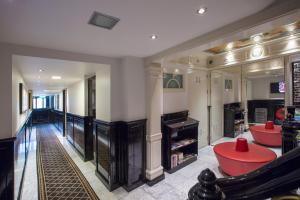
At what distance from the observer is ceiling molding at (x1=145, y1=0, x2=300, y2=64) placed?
3.98 ft

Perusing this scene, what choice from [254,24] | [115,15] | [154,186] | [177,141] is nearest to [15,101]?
[115,15]

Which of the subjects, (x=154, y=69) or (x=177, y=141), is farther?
(x=177, y=141)

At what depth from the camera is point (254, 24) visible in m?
1.41

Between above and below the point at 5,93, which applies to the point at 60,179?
below

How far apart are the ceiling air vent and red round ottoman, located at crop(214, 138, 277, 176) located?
2901 mm

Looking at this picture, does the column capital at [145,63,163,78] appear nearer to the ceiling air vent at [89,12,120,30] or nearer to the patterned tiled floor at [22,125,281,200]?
the ceiling air vent at [89,12,120,30]

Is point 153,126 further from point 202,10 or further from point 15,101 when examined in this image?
point 15,101

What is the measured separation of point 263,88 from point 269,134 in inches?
52.5

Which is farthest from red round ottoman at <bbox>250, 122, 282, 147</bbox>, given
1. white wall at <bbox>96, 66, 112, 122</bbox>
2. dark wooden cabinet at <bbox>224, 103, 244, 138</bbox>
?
white wall at <bbox>96, 66, 112, 122</bbox>

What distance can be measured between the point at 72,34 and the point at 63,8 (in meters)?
0.53

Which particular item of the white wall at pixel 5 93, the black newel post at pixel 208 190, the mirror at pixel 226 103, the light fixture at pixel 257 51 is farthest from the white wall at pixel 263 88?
the white wall at pixel 5 93

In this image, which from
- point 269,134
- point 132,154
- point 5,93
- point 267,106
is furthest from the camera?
point 269,134

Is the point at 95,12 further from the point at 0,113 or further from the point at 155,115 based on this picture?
the point at 155,115

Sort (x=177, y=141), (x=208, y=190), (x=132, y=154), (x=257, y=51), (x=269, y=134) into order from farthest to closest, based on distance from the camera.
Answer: (x=269, y=134) < (x=177, y=141) < (x=257, y=51) < (x=132, y=154) < (x=208, y=190)
